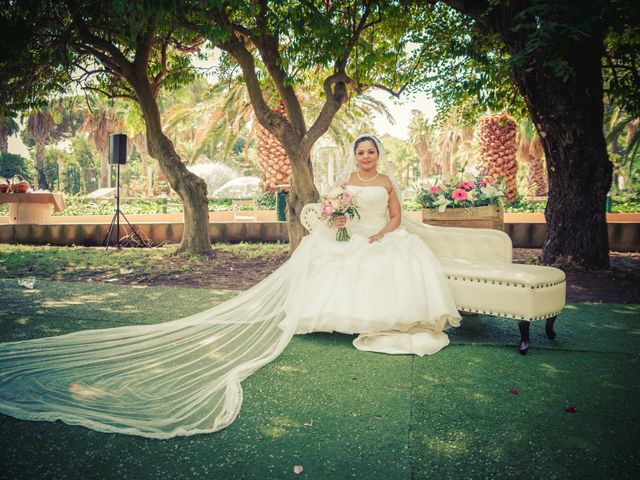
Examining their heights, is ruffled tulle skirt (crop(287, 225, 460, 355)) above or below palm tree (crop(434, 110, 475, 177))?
below

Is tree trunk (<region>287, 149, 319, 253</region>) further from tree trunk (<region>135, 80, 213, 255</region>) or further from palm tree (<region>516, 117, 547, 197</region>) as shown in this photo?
palm tree (<region>516, 117, 547, 197</region>)

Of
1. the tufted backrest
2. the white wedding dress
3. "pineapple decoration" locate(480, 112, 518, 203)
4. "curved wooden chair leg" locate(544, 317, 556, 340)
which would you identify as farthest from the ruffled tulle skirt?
"pineapple decoration" locate(480, 112, 518, 203)

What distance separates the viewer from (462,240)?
505 cm

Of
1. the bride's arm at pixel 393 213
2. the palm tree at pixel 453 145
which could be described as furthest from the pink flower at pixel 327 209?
the palm tree at pixel 453 145

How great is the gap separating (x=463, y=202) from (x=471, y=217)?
212 mm

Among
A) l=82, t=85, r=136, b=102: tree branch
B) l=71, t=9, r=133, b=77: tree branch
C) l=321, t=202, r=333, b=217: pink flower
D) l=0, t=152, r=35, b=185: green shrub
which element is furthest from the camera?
l=0, t=152, r=35, b=185: green shrub

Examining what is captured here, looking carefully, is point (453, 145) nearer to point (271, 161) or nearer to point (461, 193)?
point (271, 161)

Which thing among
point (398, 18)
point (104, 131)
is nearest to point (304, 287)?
point (398, 18)

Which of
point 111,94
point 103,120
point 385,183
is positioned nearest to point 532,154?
point 111,94

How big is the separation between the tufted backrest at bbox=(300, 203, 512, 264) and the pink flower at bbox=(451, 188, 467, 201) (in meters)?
0.67

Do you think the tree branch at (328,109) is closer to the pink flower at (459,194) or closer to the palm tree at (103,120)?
the pink flower at (459,194)

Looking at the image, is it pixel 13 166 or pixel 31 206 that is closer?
pixel 31 206

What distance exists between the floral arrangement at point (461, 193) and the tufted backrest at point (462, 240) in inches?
28.5

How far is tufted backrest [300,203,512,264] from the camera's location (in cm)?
480
